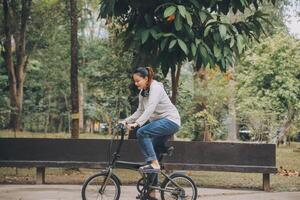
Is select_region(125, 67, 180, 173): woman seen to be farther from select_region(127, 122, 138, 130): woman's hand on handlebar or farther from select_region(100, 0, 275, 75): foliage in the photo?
select_region(100, 0, 275, 75): foliage

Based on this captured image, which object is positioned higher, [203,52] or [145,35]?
[145,35]

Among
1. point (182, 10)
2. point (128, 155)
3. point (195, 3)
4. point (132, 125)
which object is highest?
point (195, 3)

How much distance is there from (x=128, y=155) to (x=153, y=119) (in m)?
3.39

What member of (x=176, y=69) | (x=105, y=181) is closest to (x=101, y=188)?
(x=105, y=181)

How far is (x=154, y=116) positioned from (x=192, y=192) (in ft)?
4.23

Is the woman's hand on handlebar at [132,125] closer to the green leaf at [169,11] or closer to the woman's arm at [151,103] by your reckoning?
the woman's arm at [151,103]

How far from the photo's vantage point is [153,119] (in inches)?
294

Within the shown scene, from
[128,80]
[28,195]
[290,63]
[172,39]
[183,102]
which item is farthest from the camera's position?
[290,63]

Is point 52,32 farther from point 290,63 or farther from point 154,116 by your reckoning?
point 154,116

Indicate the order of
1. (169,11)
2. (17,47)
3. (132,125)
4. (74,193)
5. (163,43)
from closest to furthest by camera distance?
(132,125) → (169,11) → (163,43) → (74,193) → (17,47)

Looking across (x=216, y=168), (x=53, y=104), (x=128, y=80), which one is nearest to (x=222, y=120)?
(x=128, y=80)

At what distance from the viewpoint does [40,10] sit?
28.6 m

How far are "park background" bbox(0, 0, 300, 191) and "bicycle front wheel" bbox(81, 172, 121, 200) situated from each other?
6.87 ft

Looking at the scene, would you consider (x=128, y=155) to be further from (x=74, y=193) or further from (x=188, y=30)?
(x=188, y=30)
